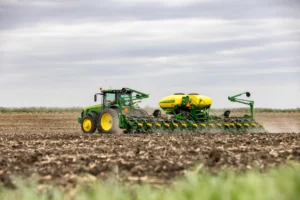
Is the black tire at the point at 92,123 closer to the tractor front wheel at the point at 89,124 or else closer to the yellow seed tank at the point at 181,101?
the tractor front wheel at the point at 89,124

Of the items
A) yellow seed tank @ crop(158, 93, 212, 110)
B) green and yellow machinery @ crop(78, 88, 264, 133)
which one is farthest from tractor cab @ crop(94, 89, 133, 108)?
yellow seed tank @ crop(158, 93, 212, 110)

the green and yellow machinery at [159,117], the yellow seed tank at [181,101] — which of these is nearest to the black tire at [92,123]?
the green and yellow machinery at [159,117]

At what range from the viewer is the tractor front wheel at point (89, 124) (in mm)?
28719

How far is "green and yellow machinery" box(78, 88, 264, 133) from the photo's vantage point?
27000 mm

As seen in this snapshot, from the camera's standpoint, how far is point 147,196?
6.10 metres

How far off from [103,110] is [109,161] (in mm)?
15227

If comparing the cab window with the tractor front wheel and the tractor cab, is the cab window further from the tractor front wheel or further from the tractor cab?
the tractor front wheel

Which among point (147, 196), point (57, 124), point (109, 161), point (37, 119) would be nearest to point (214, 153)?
point (109, 161)

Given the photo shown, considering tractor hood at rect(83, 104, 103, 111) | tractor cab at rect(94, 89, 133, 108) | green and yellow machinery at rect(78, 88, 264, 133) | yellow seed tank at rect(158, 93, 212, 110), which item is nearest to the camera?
green and yellow machinery at rect(78, 88, 264, 133)

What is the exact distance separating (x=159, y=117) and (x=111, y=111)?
2.29 m

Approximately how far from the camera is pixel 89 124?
2898 centimetres

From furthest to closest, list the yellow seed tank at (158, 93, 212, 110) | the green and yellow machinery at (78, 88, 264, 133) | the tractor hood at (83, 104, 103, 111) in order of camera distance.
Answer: the tractor hood at (83, 104, 103, 111) < the yellow seed tank at (158, 93, 212, 110) < the green and yellow machinery at (78, 88, 264, 133)

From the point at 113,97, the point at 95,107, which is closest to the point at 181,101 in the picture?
the point at 113,97

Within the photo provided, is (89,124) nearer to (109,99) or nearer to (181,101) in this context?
(109,99)
